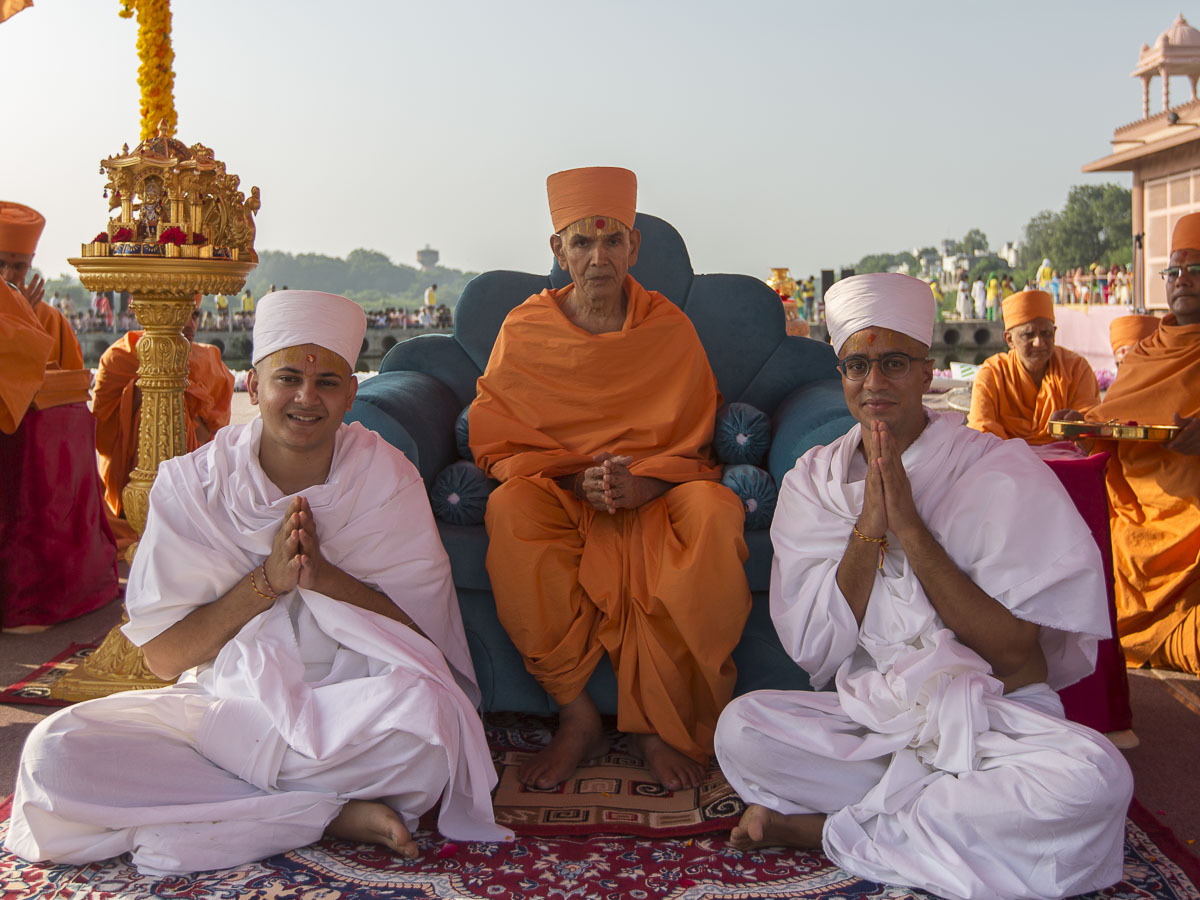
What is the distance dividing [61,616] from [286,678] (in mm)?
2582

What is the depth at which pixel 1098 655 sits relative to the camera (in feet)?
11.3

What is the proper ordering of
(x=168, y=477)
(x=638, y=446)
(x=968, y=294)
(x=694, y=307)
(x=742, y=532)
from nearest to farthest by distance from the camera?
(x=168, y=477)
(x=742, y=532)
(x=638, y=446)
(x=694, y=307)
(x=968, y=294)

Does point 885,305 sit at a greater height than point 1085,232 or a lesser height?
lesser

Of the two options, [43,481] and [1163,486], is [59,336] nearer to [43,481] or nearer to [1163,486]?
[43,481]

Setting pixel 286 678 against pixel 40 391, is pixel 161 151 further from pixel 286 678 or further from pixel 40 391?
pixel 286 678

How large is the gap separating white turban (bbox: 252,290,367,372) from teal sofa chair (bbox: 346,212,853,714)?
605 millimetres

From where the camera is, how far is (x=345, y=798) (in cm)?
278

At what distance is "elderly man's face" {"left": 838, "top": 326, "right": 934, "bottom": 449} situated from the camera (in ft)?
9.50

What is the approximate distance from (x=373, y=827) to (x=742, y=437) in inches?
75.2

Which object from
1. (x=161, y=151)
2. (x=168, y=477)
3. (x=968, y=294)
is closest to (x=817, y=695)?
(x=168, y=477)

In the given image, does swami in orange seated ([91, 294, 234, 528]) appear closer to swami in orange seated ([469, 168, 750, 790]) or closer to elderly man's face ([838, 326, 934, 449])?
swami in orange seated ([469, 168, 750, 790])

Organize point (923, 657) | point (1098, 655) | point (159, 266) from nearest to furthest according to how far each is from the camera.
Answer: point (923, 657) < point (1098, 655) < point (159, 266)

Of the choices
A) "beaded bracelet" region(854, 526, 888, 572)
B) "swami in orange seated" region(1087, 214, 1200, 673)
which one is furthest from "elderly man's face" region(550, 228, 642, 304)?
"swami in orange seated" region(1087, 214, 1200, 673)

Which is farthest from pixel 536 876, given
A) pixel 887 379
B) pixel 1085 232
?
pixel 1085 232
